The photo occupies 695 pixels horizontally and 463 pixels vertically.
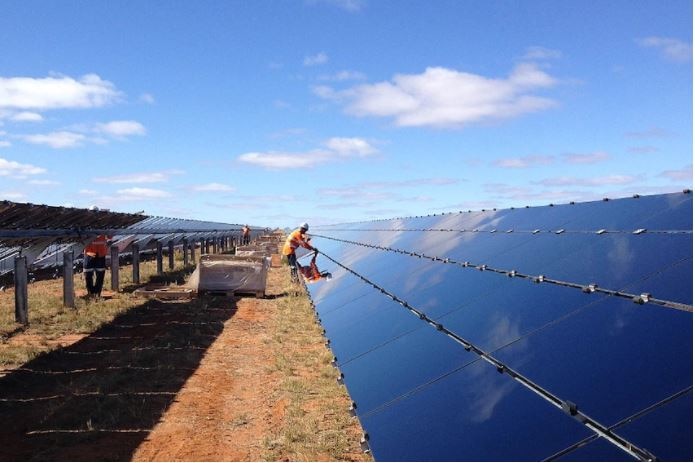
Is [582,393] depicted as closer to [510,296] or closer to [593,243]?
[510,296]

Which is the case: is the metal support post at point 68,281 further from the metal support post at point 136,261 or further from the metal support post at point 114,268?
the metal support post at point 136,261

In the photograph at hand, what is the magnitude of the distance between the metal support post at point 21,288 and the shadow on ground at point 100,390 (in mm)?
2272

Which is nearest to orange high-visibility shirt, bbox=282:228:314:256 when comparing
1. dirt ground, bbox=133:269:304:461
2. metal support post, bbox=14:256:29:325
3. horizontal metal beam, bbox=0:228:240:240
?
dirt ground, bbox=133:269:304:461

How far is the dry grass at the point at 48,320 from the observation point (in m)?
14.0

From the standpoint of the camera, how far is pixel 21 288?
16.7 meters

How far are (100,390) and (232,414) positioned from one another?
9.45ft

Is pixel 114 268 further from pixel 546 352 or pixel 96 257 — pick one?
pixel 546 352

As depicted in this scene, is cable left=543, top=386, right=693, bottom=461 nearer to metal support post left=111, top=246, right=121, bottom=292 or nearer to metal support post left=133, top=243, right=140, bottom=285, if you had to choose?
metal support post left=111, top=246, right=121, bottom=292

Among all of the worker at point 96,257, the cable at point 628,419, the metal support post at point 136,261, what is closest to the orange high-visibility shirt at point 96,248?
the worker at point 96,257

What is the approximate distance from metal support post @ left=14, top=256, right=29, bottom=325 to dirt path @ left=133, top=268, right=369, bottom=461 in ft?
20.3

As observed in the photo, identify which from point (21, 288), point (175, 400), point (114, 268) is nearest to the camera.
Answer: point (175, 400)

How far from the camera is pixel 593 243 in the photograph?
793 cm

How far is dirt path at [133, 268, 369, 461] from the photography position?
788 cm

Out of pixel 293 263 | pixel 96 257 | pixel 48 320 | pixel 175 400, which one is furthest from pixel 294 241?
pixel 175 400
